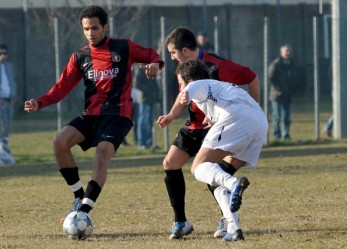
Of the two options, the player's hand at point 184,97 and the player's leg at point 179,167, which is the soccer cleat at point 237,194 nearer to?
the player's hand at point 184,97

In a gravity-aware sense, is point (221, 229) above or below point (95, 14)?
below

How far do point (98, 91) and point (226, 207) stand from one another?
1.95 m

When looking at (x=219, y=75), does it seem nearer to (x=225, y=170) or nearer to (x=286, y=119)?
(x=225, y=170)

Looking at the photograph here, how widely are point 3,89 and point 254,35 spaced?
22.2ft

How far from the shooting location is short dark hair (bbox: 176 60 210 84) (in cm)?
838

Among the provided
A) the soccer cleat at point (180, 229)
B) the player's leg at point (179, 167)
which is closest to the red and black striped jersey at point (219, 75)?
the player's leg at point (179, 167)

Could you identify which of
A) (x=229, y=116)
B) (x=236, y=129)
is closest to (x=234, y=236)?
(x=236, y=129)

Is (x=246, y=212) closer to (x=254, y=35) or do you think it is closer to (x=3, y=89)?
(x=3, y=89)

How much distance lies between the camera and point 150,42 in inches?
850

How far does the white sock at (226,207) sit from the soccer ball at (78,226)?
119cm

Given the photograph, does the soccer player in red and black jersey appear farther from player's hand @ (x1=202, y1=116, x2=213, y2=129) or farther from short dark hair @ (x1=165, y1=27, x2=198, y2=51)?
player's hand @ (x1=202, y1=116, x2=213, y2=129)

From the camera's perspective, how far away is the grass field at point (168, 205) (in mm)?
8578

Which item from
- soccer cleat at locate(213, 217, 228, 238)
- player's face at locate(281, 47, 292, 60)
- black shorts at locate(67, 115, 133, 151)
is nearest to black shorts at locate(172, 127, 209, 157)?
black shorts at locate(67, 115, 133, 151)

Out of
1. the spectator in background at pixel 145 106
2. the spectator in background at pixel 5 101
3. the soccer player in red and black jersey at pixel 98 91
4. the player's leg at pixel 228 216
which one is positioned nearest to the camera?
the player's leg at pixel 228 216
